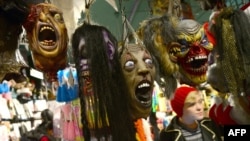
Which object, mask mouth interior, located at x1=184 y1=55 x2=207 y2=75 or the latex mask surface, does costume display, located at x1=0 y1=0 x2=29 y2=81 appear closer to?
the latex mask surface

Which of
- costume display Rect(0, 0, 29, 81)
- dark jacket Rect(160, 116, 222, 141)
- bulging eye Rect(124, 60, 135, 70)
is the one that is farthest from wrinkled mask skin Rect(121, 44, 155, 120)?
costume display Rect(0, 0, 29, 81)

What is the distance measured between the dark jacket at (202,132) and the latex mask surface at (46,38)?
32 centimetres

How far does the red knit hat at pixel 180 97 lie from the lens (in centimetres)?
114

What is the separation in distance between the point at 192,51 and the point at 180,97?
0.12 meters

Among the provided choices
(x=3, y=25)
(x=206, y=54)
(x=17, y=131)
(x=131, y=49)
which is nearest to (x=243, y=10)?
(x=206, y=54)

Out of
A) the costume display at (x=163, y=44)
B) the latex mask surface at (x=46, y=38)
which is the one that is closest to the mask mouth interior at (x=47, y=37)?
the latex mask surface at (x=46, y=38)

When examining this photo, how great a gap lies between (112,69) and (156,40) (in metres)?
0.26

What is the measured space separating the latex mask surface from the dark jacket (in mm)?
322

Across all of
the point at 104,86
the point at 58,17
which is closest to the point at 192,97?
the point at 104,86

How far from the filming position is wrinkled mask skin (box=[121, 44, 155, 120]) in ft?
3.45

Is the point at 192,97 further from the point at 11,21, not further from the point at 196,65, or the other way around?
the point at 11,21

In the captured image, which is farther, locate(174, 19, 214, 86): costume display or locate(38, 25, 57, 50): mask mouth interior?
locate(174, 19, 214, 86): costume display

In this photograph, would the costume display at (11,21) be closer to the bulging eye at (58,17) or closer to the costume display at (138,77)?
the bulging eye at (58,17)

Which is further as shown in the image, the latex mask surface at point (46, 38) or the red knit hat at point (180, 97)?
the red knit hat at point (180, 97)
